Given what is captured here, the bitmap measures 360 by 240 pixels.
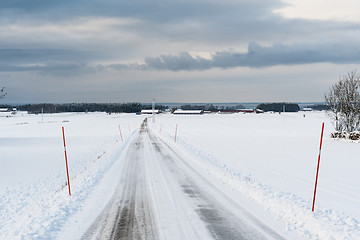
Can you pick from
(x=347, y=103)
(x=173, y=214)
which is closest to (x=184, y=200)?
(x=173, y=214)

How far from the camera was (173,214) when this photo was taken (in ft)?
24.5

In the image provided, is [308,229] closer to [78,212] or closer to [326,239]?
[326,239]

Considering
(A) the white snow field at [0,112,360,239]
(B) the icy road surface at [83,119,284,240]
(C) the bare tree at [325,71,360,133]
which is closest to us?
(B) the icy road surface at [83,119,284,240]

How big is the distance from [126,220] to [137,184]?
380 cm

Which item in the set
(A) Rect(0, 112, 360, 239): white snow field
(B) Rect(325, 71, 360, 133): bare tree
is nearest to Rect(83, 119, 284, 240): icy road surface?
(A) Rect(0, 112, 360, 239): white snow field

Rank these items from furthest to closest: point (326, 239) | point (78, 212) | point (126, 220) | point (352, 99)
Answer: point (352, 99) < point (78, 212) < point (126, 220) < point (326, 239)

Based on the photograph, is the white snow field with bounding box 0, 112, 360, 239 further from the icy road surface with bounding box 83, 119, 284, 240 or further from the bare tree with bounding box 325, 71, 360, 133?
the bare tree with bounding box 325, 71, 360, 133

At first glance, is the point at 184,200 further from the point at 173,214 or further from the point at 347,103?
the point at 347,103

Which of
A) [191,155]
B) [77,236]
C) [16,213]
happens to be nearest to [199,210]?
[77,236]

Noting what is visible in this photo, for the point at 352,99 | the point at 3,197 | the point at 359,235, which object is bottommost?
the point at 3,197

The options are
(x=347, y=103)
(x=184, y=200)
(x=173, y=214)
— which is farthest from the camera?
(x=347, y=103)

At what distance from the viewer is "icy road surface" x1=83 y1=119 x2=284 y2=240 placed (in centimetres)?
627

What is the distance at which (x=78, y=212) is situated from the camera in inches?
305

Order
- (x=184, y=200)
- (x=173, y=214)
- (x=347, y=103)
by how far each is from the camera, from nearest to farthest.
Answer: (x=173, y=214), (x=184, y=200), (x=347, y=103)
